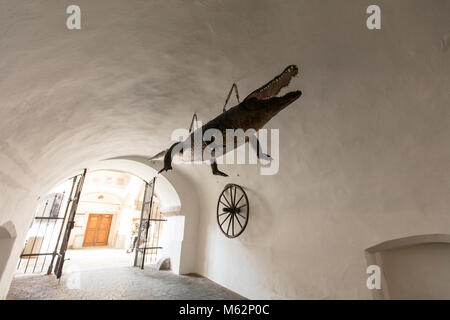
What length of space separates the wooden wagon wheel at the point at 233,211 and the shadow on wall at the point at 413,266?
2.23 meters

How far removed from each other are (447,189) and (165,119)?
3.35 m

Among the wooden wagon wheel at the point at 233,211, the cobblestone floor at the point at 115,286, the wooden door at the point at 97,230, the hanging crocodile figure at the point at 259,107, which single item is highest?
the hanging crocodile figure at the point at 259,107

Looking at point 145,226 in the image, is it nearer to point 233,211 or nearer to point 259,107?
point 233,211

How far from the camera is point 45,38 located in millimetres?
1244

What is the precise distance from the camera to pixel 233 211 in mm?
4461

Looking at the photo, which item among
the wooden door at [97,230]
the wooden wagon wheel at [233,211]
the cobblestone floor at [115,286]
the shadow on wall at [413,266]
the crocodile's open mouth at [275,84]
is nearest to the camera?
the crocodile's open mouth at [275,84]

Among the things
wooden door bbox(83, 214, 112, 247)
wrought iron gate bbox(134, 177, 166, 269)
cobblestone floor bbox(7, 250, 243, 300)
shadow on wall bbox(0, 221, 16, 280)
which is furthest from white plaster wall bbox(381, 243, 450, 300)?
wooden door bbox(83, 214, 112, 247)

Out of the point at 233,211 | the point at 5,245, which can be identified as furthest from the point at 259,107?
the point at 5,245

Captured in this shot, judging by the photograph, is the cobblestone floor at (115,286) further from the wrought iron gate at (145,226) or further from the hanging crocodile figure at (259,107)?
the hanging crocodile figure at (259,107)

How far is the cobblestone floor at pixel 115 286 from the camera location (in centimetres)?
349

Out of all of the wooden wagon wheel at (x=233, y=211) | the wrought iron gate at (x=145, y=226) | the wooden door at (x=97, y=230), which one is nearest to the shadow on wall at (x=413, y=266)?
the wooden wagon wheel at (x=233, y=211)

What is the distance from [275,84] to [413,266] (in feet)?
7.93
